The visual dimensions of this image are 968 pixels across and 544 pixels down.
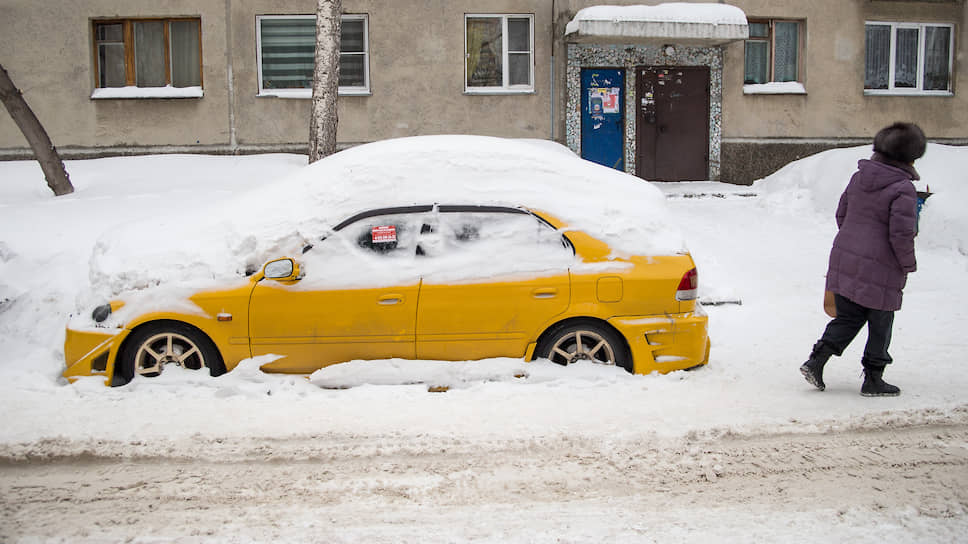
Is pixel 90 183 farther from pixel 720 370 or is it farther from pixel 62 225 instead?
pixel 720 370

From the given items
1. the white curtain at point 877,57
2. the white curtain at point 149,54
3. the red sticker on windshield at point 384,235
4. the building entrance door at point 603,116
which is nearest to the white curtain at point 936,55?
the white curtain at point 877,57

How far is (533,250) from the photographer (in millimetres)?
5430

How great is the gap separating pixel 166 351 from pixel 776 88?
1402 cm

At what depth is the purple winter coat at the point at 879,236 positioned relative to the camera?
4816 millimetres

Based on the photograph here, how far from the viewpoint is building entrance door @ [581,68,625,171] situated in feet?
51.3

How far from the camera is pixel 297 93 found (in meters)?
14.9

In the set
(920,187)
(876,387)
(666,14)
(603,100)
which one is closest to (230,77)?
(603,100)

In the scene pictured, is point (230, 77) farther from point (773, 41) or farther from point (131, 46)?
point (773, 41)

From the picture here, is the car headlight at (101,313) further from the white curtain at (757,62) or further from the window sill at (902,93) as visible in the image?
the window sill at (902,93)

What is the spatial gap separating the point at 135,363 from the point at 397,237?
1.92 m

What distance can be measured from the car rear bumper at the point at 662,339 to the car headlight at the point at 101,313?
11.0ft

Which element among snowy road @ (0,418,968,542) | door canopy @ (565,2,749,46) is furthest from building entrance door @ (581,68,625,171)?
snowy road @ (0,418,968,542)

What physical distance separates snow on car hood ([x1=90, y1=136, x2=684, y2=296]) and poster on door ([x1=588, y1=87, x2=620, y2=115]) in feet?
33.2

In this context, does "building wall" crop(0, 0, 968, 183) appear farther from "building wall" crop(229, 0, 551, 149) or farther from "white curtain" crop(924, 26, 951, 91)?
"white curtain" crop(924, 26, 951, 91)
